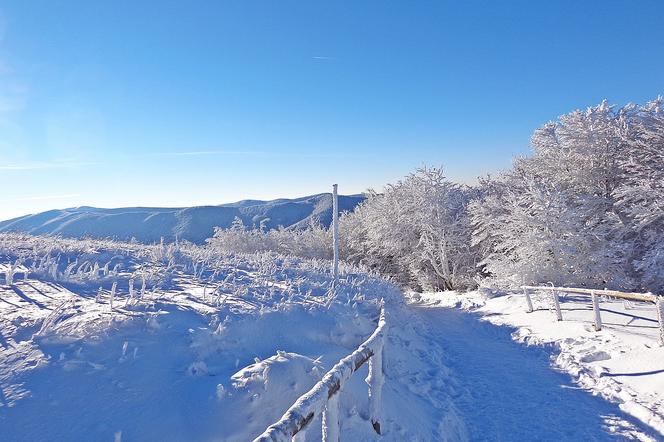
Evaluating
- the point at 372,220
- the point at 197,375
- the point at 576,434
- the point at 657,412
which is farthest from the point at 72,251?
the point at 372,220

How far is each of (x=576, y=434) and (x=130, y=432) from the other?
557 cm

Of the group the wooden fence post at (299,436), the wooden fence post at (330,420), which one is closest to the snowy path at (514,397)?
the wooden fence post at (330,420)

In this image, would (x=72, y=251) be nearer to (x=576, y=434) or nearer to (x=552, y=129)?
(x=576, y=434)

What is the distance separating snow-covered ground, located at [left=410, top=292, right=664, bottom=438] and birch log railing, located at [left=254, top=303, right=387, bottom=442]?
3797 millimetres

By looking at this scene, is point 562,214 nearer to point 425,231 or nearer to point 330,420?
point 425,231

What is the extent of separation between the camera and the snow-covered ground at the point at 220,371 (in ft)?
11.5

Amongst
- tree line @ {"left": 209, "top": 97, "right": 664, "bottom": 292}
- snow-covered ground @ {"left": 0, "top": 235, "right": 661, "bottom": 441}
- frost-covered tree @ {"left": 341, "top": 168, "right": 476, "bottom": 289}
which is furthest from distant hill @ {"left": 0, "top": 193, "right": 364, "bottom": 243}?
snow-covered ground @ {"left": 0, "top": 235, "right": 661, "bottom": 441}

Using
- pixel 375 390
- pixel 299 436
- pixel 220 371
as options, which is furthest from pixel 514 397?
pixel 299 436

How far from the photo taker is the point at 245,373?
4.45 m

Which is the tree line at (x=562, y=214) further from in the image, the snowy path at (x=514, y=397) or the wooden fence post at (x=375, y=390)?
the wooden fence post at (x=375, y=390)

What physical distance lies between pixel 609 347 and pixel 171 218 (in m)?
147

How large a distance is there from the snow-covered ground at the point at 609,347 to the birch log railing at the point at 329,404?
3.80 metres

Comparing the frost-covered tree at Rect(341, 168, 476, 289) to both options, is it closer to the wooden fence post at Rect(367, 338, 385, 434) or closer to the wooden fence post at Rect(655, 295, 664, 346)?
the wooden fence post at Rect(655, 295, 664, 346)

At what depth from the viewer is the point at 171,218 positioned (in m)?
139
